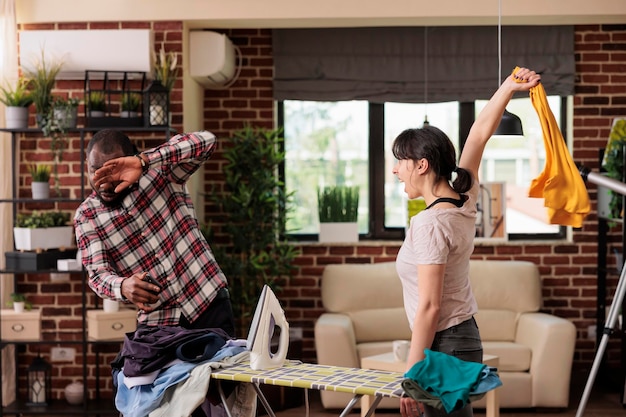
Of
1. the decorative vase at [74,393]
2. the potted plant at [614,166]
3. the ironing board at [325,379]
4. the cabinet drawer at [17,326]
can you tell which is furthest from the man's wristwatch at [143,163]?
the potted plant at [614,166]

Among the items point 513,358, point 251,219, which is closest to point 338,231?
point 251,219

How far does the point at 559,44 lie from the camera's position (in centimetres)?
599

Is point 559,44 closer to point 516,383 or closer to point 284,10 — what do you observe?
point 284,10

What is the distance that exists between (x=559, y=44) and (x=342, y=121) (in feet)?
5.32

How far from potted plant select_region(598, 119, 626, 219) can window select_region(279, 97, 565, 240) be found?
631 millimetres

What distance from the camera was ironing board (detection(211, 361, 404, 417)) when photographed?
2.44 m

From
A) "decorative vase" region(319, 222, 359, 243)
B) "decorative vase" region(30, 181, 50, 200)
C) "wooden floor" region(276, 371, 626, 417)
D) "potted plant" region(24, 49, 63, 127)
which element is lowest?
"wooden floor" region(276, 371, 626, 417)

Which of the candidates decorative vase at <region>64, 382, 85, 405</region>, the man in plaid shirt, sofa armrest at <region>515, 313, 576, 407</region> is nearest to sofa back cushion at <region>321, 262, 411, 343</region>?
sofa armrest at <region>515, 313, 576, 407</region>

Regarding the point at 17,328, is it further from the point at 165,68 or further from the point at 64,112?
the point at 165,68

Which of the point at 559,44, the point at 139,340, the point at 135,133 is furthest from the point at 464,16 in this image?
the point at 139,340

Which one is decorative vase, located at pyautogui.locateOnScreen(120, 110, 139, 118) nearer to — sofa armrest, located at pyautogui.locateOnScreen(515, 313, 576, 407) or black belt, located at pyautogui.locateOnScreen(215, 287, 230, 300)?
black belt, located at pyautogui.locateOnScreen(215, 287, 230, 300)

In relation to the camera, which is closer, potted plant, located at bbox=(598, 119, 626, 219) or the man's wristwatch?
the man's wristwatch

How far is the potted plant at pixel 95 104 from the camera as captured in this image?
501 centimetres

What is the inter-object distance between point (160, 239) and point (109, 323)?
6.22 ft
